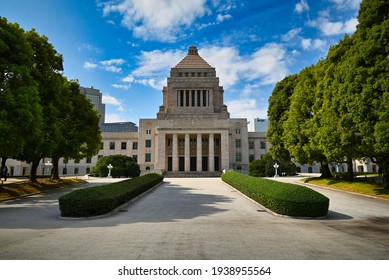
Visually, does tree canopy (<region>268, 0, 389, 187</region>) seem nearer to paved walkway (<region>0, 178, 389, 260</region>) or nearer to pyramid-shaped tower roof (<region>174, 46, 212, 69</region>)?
paved walkway (<region>0, 178, 389, 260</region>)

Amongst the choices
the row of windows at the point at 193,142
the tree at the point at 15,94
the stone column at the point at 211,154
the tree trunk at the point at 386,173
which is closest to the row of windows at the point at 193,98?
the row of windows at the point at 193,142

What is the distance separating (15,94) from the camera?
14.3m

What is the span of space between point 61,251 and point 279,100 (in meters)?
30.3

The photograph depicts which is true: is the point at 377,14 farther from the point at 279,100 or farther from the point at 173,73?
the point at 173,73

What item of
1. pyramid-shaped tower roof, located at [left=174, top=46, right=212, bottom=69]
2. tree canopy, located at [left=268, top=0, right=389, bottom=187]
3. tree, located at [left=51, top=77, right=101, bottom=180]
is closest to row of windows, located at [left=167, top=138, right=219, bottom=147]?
pyramid-shaped tower roof, located at [left=174, top=46, right=212, bottom=69]

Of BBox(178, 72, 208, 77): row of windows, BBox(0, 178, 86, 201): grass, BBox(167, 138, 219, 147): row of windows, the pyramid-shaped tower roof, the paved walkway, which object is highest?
the pyramid-shaped tower roof

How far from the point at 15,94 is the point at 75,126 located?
11.3 metres

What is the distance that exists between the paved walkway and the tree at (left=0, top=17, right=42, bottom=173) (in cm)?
431

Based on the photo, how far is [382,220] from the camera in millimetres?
10305

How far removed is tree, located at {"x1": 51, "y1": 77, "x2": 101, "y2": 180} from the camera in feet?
77.6

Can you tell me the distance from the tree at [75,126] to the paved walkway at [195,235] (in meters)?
12.6

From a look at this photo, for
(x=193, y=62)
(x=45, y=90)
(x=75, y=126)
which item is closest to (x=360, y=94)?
(x=45, y=90)

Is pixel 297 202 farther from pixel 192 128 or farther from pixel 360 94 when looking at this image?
pixel 192 128

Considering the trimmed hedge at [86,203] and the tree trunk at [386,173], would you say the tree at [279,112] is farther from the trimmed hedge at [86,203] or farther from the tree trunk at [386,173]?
the trimmed hedge at [86,203]
